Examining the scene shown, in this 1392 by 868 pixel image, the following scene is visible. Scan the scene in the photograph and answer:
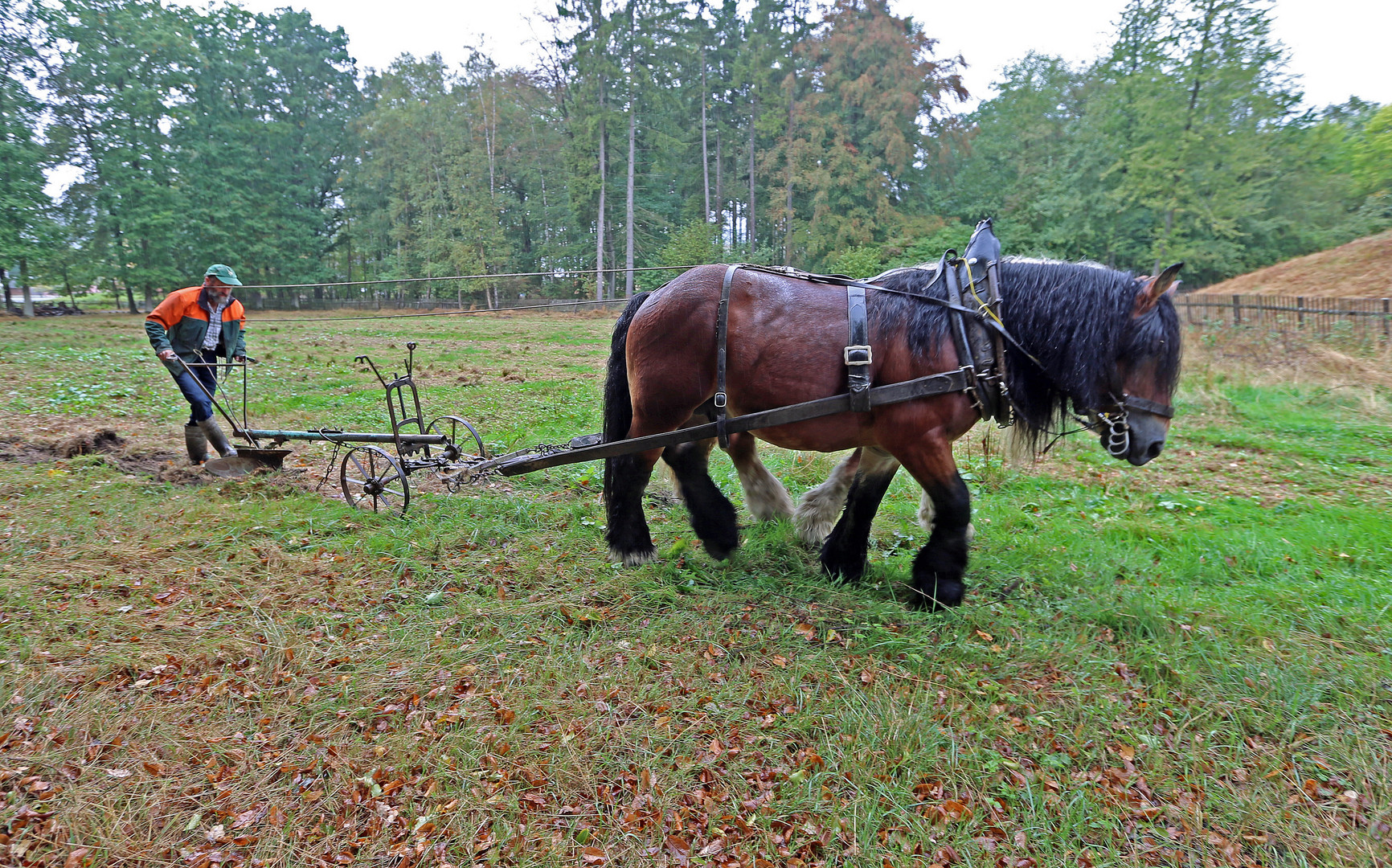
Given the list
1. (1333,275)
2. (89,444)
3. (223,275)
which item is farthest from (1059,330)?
(1333,275)

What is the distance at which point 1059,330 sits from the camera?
344 centimetres

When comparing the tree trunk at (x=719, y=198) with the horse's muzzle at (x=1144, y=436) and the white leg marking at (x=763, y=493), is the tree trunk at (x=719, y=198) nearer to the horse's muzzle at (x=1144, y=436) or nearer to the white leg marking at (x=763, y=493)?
the white leg marking at (x=763, y=493)

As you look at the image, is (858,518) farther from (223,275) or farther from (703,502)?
(223,275)


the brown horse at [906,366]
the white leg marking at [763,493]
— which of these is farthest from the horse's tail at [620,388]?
the white leg marking at [763,493]

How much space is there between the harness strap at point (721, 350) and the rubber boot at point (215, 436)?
4759 mm

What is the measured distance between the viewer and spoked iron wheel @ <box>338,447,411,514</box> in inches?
202

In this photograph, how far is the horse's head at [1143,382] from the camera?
3.34 m

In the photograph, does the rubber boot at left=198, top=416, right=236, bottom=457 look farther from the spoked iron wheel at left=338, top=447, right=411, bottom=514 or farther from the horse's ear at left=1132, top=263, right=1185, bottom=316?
the horse's ear at left=1132, top=263, right=1185, bottom=316

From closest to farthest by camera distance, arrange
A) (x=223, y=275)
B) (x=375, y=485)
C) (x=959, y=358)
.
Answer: (x=959, y=358) < (x=375, y=485) < (x=223, y=275)

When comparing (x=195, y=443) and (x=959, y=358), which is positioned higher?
(x=959, y=358)

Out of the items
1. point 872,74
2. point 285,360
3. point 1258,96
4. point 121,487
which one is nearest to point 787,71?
point 872,74

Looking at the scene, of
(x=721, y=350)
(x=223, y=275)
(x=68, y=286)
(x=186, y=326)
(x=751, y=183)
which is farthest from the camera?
(x=751, y=183)

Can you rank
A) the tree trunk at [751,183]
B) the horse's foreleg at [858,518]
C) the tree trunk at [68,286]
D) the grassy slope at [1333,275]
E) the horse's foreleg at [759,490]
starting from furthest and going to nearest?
the tree trunk at [751,183]
the tree trunk at [68,286]
the grassy slope at [1333,275]
the horse's foreleg at [759,490]
the horse's foreleg at [858,518]

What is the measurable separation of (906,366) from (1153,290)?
119 cm
